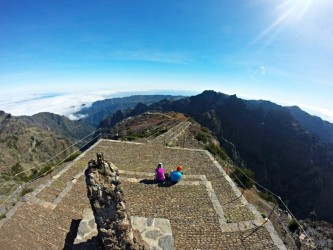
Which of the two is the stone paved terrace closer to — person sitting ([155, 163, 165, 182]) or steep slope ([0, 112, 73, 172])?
person sitting ([155, 163, 165, 182])

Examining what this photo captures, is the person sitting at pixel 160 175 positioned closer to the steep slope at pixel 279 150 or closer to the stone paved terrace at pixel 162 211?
the stone paved terrace at pixel 162 211

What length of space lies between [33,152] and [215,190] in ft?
406

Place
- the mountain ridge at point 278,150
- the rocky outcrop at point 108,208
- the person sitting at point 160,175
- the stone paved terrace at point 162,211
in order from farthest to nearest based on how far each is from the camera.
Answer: the mountain ridge at point 278,150 < the person sitting at point 160,175 < the stone paved terrace at point 162,211 < the rocky outcrop at point 108,208

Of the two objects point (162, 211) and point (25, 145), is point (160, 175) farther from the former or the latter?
point (25, 145)

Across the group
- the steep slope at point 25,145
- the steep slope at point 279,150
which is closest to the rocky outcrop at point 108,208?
the steep slope at point 279,150

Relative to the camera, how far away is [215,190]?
16.9 m

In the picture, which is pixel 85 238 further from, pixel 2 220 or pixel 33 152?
pixel 33 152

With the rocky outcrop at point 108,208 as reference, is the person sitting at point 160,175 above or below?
below

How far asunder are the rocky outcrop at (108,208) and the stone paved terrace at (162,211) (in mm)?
3316

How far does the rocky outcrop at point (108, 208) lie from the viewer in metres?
9.15

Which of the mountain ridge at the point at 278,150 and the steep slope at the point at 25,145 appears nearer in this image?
the steep slope at the point at 25,145

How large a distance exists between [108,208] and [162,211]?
18.2ft

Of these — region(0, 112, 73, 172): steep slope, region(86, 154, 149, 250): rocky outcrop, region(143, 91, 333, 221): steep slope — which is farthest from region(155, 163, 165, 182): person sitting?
region(0, 112, 73, 172): steep slope

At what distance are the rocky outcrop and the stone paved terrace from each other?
10.9 feet
